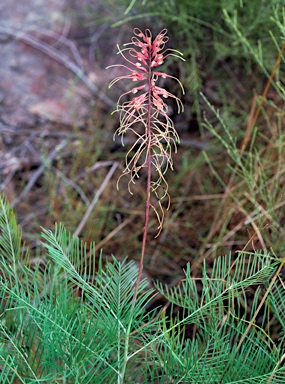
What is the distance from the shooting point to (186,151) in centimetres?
175

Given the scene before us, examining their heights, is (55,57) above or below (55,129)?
above

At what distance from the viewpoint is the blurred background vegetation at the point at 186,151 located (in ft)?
4.80

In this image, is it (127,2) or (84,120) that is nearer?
(127,2)

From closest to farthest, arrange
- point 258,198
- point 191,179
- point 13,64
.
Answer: point 258,198 < point 191,179 < point 13,64

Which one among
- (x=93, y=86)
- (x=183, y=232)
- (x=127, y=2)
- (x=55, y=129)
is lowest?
(x=183, y=232)

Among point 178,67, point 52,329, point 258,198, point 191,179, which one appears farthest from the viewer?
Result: point 178,67

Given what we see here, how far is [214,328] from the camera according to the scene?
74 cm

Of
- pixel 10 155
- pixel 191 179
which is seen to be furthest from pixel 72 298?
pixel 10 155

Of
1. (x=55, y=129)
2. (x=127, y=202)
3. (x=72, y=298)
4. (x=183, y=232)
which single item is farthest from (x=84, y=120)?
(x=72, y=298)

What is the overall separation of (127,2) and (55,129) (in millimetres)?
489

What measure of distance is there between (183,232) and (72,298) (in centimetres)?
82

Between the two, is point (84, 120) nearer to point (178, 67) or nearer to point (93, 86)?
point (93, 86)

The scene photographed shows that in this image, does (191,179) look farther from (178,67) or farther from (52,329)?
(52,329)

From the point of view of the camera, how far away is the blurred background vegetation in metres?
1.46
